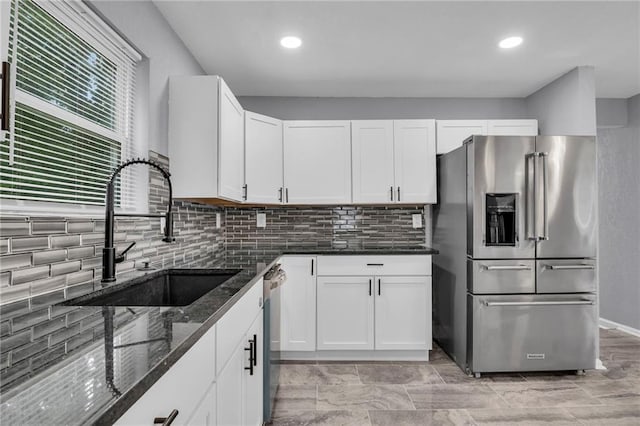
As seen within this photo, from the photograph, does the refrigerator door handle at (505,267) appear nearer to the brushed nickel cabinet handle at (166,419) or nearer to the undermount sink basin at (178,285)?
the undermount sink basin at (178,285)

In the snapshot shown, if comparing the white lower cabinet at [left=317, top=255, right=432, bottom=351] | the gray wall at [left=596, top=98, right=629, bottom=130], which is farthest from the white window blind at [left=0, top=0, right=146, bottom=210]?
the gray wall at [left=596, top=98, right=629, bottom=130]

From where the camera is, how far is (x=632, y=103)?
156 inches

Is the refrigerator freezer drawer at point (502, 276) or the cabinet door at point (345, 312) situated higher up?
the refrigerator freezer drawer at point (502, 276)

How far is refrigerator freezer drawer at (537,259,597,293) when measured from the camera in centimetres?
279

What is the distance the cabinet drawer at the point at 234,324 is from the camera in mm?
1224

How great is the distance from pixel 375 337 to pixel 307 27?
2.42 meters

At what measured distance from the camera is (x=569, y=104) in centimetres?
326

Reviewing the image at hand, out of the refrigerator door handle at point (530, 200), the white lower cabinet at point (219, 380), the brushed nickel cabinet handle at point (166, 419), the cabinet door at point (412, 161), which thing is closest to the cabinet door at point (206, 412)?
the white lower cabinet at point (219, 380)

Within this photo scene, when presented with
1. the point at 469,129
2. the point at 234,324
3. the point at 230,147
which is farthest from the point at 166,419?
the point at 469,129

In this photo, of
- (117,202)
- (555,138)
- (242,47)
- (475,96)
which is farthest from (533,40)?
(117,202)

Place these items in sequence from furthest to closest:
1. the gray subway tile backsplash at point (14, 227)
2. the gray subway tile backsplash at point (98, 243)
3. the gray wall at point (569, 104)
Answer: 1. the gray wall at point (569, 104)
2. the gray subway tile backsplash at point (14, 227)
3. the gray subway tile backsplash at point (98, 243)

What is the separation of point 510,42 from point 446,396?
8.24ft

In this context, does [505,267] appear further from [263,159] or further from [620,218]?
[620,218]

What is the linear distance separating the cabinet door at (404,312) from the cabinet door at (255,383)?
1442 mm
